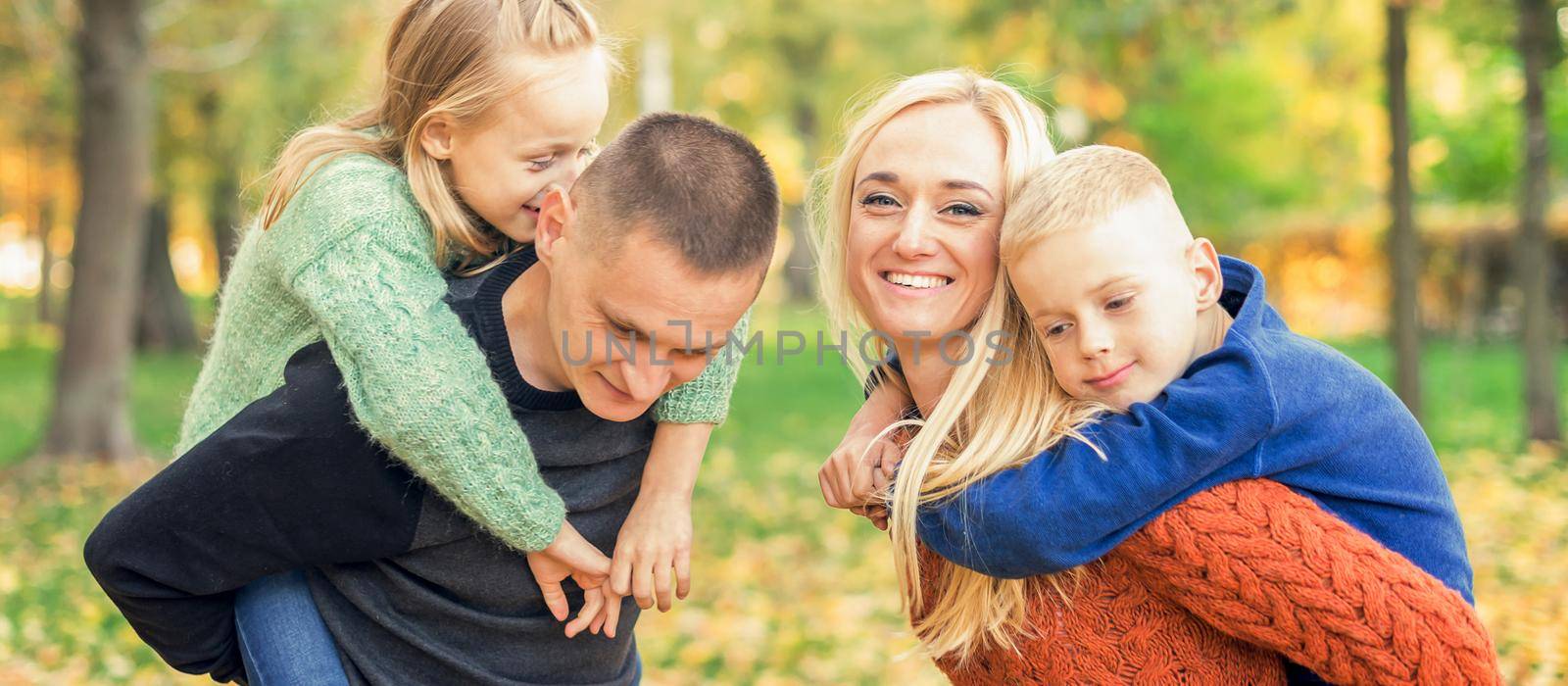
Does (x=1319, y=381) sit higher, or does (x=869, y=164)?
(x=869, y=164)

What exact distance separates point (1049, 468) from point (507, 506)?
940 millimetres

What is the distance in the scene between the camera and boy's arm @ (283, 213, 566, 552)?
2.14 m

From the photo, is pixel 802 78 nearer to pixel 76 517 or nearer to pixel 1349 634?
pixel 76 517

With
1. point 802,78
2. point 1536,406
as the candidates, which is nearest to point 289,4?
point 1536,406

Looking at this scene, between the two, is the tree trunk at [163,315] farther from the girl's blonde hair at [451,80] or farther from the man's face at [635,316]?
the man's face at [635,316]

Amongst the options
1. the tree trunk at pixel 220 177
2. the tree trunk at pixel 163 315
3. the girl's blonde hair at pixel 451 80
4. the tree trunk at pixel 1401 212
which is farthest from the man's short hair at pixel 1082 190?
the tree trunk at pixel 163 315

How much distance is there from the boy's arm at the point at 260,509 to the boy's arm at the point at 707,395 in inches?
20.0

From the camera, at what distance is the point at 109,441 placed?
987cm

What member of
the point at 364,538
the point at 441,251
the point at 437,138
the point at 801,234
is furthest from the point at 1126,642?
the point at 801,234

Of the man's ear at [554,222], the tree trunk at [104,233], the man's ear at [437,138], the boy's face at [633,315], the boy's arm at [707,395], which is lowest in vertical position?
the tree trunk at [104,233]

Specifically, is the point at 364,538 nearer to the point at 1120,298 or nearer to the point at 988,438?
the point at 988,438

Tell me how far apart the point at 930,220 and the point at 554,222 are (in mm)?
690

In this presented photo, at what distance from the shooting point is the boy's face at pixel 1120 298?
2.11m

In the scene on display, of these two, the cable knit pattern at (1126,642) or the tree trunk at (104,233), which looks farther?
the tree trunk at (104,233)
